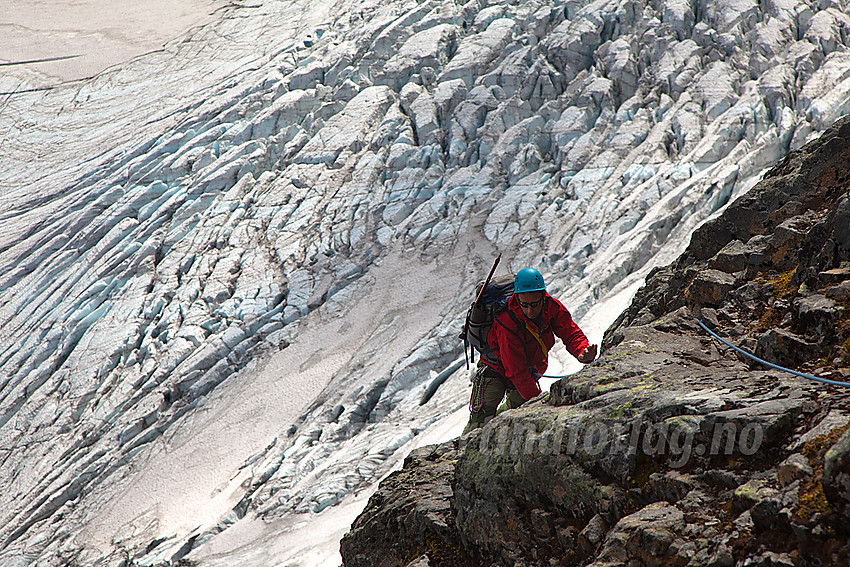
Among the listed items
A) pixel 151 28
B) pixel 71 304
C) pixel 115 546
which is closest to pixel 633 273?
pixel 115 546

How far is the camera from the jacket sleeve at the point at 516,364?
18.6ft

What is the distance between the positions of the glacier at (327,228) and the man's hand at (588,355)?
12.2 m

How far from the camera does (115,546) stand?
20719 mm

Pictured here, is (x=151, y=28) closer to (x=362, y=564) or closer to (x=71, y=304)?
(x=71, y=304)

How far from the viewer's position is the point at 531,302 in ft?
17.9

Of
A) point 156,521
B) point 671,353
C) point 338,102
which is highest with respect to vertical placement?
point 338,102

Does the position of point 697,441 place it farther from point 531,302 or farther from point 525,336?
point 525,336

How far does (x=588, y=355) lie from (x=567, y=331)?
53 cm

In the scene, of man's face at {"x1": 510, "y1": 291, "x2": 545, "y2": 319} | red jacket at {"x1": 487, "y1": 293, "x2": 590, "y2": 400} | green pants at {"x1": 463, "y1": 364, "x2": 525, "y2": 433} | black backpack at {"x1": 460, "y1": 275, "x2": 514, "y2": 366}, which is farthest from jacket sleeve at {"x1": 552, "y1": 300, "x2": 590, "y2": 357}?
green pants at {"x1": 463, "y1": 364, "x2": 525, "y2": 433}

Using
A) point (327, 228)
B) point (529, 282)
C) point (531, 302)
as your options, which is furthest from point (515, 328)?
point (327, 228)

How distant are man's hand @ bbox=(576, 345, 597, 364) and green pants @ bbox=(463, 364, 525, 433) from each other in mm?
1312

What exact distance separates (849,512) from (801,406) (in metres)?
0.78

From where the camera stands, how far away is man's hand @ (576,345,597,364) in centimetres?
503

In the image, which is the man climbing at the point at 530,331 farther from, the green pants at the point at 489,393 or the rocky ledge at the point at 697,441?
the rocky ledge at the point at 697,441
